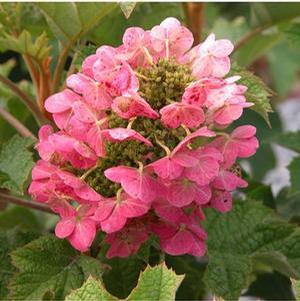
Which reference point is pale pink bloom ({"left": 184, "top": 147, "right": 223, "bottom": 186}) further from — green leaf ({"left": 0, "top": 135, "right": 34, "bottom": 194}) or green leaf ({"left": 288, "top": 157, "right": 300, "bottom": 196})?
green leaf ({"left": 288, "top": 157, "right": 300, "bottom": 196})

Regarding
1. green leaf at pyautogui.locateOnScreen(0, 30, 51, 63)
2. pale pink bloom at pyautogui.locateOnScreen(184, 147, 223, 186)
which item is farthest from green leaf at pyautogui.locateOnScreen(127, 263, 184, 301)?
green leaf at pyautogui.locateOnScreen(0, 30, 51, 63)

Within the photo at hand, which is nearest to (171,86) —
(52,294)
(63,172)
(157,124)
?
(157,124)

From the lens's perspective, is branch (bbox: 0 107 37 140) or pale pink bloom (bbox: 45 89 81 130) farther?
branch (bbox: 0 107 37 140)

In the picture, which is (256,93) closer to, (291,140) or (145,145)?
(145,145)

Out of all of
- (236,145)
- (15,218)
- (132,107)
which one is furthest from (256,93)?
(15,218)

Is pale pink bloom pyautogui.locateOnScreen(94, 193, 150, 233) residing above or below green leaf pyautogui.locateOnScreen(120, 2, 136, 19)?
below

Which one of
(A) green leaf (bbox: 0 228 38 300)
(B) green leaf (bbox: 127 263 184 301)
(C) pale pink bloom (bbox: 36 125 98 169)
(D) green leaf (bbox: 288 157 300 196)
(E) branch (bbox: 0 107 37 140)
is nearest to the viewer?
(B) green leaf (bbox: 127 263 184 301)
